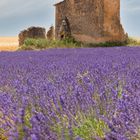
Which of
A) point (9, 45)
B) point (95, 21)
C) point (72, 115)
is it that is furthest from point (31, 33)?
point (72, 115)

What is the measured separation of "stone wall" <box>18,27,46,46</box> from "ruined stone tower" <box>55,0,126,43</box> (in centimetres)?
317

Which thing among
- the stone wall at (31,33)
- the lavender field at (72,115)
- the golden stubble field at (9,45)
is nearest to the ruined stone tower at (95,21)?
the stone wall at (31,33)

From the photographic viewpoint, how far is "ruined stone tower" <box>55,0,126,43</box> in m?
21.3

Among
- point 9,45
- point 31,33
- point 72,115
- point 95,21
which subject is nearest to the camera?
point 72,115

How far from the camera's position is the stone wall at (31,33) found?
986 inches

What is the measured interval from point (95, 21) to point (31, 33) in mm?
5435

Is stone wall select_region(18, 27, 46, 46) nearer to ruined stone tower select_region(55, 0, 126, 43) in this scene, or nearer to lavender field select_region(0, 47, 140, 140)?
ruined stone tower select_region(55, 0, 126, 43)

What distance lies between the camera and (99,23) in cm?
2136

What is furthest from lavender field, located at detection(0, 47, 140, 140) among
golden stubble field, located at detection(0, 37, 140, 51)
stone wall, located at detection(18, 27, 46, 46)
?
stone wall, located at detection(18, 27, 46, 46)

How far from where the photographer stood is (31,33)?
25.5 metres

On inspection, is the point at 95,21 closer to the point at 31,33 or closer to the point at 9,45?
the point at 31,33

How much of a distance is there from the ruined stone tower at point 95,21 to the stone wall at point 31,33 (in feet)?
10.4

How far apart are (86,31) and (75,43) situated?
1108 millimetres

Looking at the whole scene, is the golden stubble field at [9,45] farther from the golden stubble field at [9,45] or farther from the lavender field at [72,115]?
the lavender field at [72,115]
